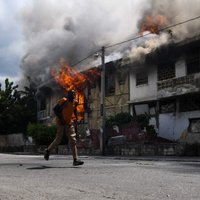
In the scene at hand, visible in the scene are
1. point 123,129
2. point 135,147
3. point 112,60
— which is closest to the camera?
point 135,147

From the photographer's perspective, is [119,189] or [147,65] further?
[147,65]

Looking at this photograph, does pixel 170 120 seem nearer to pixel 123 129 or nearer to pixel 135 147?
pixel 123 129

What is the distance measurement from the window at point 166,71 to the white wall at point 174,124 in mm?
2145

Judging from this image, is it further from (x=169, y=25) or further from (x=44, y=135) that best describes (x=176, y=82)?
(x=44, y=135)

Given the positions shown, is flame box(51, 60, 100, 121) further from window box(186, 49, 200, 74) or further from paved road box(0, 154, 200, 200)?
paved road box(0, 154, 200, 200)

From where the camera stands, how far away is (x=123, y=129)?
1080 inches

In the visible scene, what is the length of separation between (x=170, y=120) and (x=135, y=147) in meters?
4.88

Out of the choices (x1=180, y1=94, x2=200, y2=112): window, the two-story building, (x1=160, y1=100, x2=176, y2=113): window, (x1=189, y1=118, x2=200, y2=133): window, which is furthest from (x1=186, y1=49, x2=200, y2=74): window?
(x1=189, y1=118, x2=200, y2=133): window

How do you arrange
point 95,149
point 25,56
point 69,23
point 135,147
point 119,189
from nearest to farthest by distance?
1. point 119,189
2. point 135,147
3. point 95,149
4. point 69,23
5. point 25,56

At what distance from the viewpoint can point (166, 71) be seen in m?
26.7

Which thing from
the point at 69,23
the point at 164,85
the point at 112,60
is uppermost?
Answer: the point at 69,23

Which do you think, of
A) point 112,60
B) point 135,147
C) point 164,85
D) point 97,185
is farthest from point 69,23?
point 97,185

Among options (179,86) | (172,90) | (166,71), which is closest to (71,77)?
(166,71)

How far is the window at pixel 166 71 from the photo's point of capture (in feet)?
86.3
